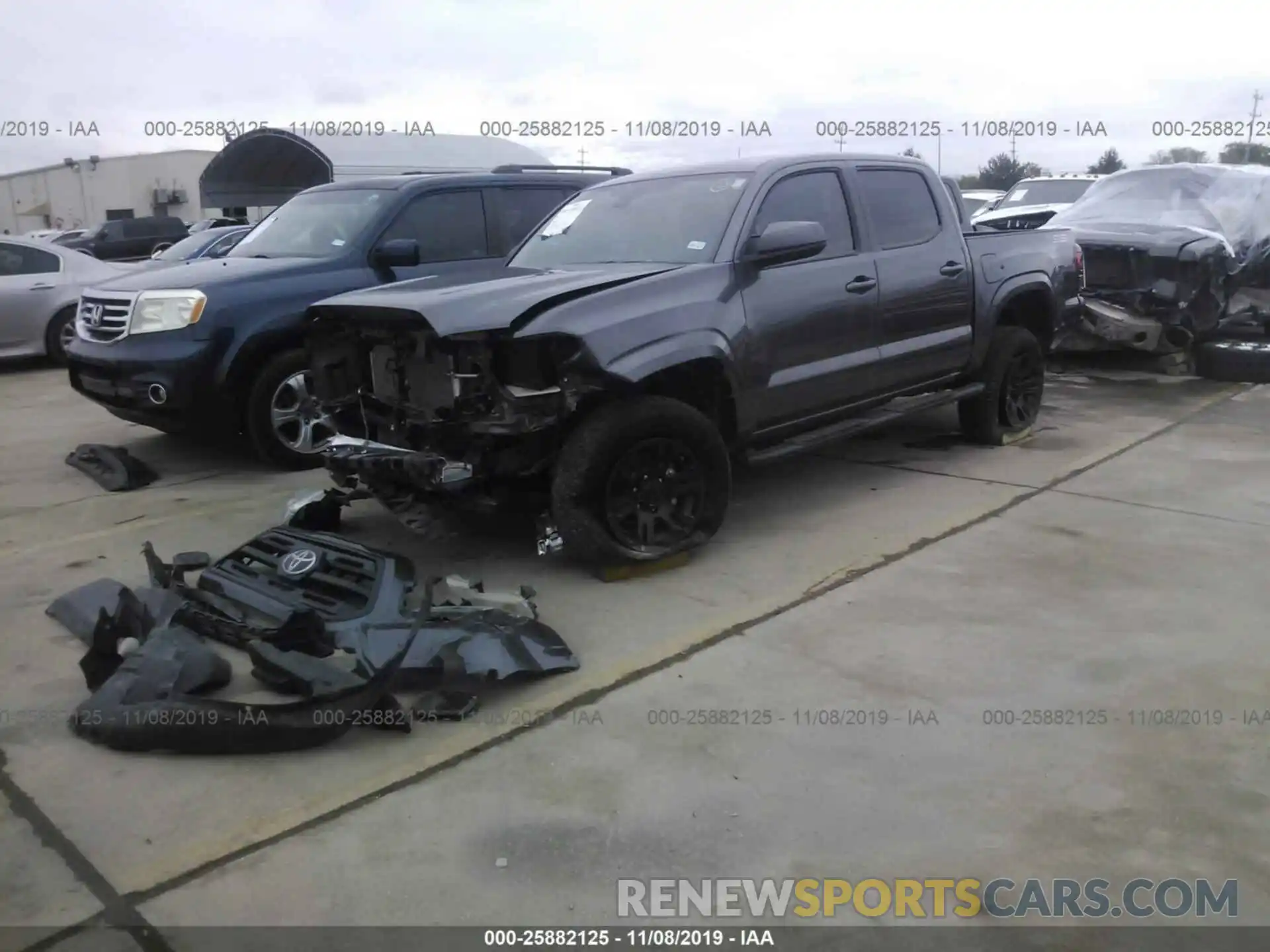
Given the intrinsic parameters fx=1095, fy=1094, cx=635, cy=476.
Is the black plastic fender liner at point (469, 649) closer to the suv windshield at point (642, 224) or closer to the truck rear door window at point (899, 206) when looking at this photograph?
the suv windshield at point (642, 224)

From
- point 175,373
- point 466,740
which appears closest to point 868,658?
point 466,740

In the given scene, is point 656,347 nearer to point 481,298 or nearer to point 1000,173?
point 481,298

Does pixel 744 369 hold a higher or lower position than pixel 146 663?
higher

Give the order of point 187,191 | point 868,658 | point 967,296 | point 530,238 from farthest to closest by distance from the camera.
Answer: point 187,191 < point 967,296 < point 530,238 < point 868,658

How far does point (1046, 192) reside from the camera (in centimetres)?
1628

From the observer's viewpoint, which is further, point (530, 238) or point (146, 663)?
point (530, 238)

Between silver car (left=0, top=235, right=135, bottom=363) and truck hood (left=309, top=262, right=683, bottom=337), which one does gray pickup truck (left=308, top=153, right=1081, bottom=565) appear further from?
silver car (left=0, top=235, right=135, bottom=363)

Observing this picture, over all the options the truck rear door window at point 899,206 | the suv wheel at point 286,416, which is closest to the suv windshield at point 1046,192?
the truck rear door window at point 899,206

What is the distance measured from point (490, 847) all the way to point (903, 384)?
4.10m

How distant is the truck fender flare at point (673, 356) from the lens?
4590 mm

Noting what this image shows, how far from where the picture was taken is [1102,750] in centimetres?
339

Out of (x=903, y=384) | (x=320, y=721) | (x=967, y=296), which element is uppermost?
(x=967, y=296)

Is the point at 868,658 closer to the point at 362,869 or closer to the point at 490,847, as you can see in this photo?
the point at 490,847

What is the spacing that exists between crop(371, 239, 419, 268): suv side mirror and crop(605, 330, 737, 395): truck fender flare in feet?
8.81
